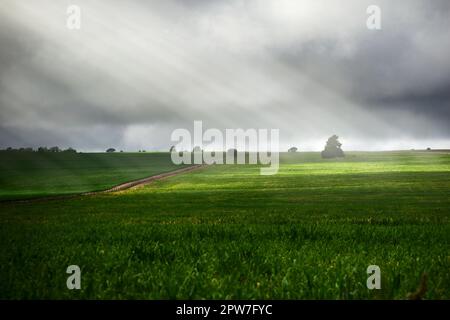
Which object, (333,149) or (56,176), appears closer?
(56,176)

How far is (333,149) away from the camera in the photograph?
15562cm

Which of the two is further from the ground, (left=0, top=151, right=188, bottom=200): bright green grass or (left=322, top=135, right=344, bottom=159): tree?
(left=322, top=135, right=344, bottom=159): tree

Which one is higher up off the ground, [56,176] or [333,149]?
[333,149]

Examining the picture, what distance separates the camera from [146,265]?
6605 mm

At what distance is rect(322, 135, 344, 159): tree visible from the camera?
152625 millimetres

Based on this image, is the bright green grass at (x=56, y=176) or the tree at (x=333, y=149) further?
the tree at (x=333, y=149)

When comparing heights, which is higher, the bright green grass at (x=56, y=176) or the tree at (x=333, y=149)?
the tree at (x=333, y=149)

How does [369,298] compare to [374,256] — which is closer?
[369,298]

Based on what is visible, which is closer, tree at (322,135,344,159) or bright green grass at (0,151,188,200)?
bright green grass at (0,151,188,200)

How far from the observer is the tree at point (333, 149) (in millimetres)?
152625

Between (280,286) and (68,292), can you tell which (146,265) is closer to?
(68,292)
